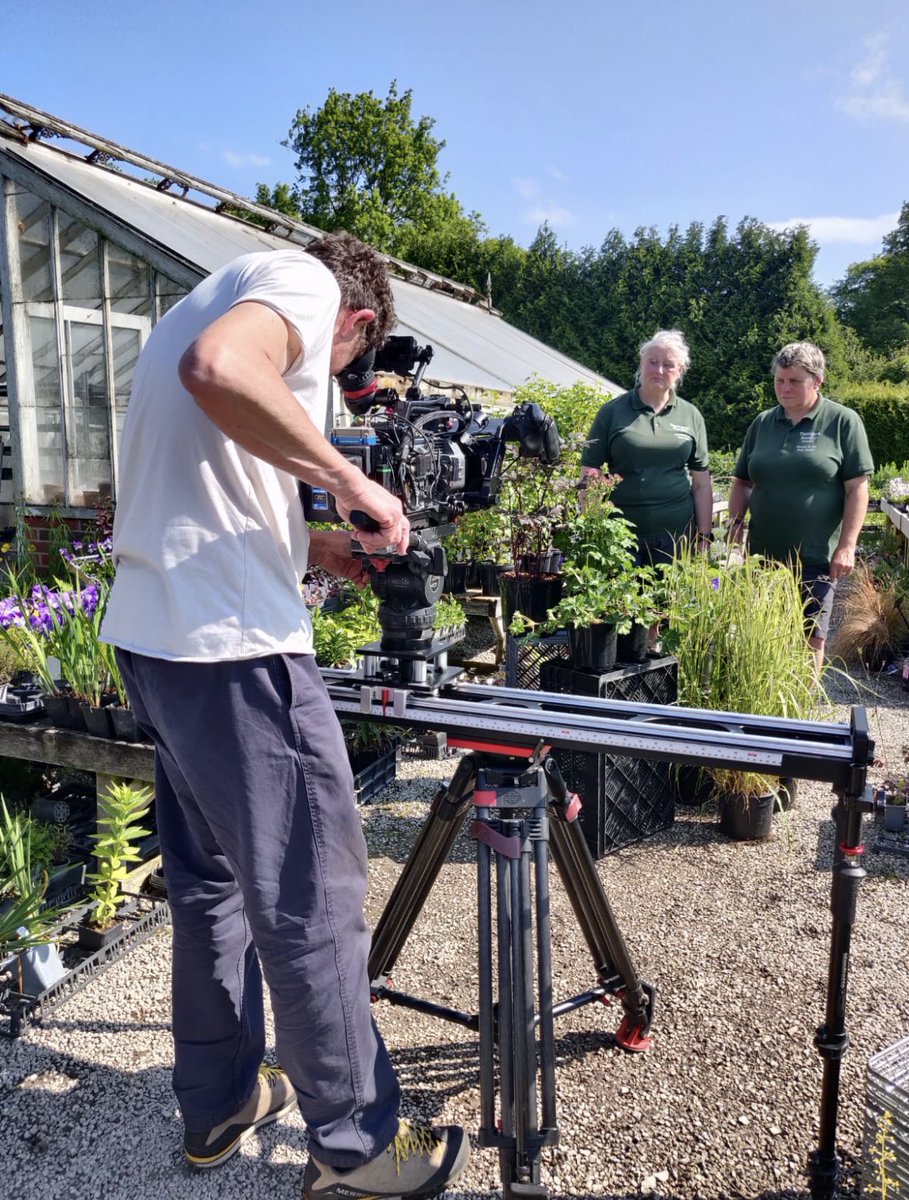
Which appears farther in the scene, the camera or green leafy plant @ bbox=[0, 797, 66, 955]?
green leafy plant @ bbox=[0, 797, 66, 955]

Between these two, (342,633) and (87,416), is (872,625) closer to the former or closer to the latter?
(342,633)

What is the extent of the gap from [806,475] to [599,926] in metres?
2.72

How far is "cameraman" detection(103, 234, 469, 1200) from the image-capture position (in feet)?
4.66

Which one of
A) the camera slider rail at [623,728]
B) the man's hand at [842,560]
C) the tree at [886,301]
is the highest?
the tree at [886,301]

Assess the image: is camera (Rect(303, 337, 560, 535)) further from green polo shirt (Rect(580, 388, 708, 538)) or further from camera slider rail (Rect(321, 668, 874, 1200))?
green polo shirt (Rect(580, 388, 708, 538))

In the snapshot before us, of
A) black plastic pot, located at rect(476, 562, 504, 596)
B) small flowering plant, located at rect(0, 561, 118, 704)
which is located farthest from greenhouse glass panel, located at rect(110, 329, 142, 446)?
black plastic pot, located at rect(476, 562, 504, 596)

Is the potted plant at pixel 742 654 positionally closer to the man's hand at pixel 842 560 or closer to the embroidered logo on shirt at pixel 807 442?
the man's hand at pixel 842 560

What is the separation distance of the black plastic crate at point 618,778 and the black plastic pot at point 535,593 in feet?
1.87

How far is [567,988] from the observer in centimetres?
258

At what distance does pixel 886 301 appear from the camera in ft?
128

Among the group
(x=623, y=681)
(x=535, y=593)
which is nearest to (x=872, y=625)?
(x=535, y=593)

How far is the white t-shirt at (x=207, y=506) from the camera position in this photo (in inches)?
57.2

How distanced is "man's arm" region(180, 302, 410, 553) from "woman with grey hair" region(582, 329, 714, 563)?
296 centimetres

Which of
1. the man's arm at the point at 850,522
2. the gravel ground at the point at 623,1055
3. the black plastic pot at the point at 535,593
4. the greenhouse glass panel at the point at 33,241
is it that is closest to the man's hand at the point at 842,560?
the man's arm at the point at 850,522
